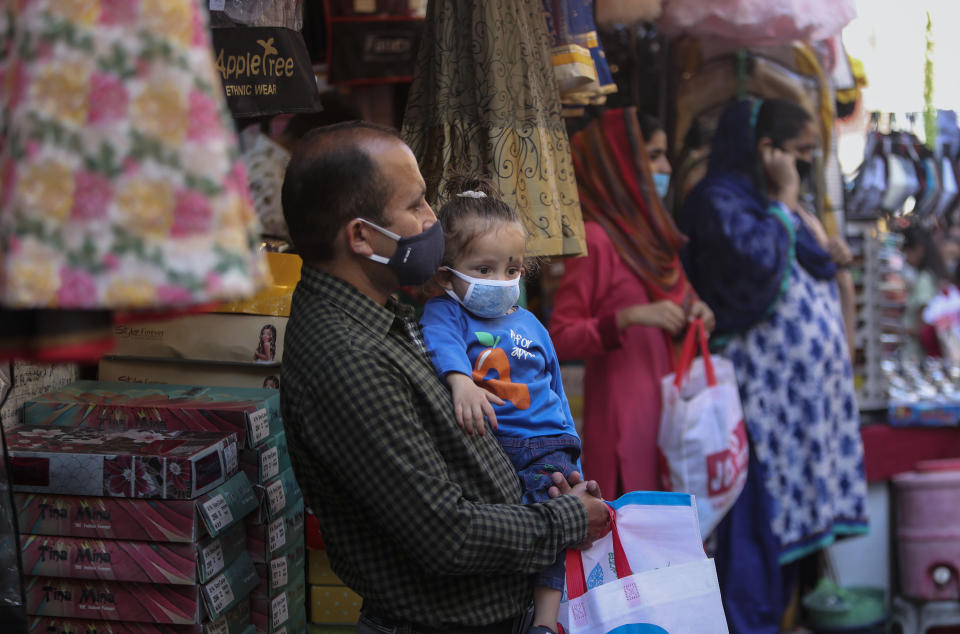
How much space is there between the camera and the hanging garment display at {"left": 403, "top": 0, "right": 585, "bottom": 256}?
2400 mm

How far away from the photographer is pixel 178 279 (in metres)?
0.80

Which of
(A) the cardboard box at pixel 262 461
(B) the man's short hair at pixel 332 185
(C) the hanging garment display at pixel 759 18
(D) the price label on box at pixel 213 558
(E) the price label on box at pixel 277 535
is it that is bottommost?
(E) the price label on box at pixel 277 535

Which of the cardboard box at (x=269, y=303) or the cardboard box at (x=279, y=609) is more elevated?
the cardboard box at (x=269, y=303)

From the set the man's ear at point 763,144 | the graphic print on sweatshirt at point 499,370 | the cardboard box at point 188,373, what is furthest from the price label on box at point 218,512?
the man's ear at point 763,144

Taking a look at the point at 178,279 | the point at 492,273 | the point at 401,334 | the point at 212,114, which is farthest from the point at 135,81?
the point at 492,273

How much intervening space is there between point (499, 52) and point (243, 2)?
67 centimetres

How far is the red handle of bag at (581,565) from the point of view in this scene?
5.59 ft

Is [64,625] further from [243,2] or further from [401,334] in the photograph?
[243,2]

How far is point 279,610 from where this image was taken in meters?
2.26

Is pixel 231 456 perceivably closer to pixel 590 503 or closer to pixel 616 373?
pixel 590 503

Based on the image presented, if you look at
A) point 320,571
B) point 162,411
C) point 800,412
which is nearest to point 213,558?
point 162,411

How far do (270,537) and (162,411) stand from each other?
40 cm

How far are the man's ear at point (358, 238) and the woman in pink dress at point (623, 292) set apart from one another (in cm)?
182

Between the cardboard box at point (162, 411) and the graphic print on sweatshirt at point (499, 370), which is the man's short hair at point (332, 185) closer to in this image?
the graphic print on sweatshirt at point (499, 370)
